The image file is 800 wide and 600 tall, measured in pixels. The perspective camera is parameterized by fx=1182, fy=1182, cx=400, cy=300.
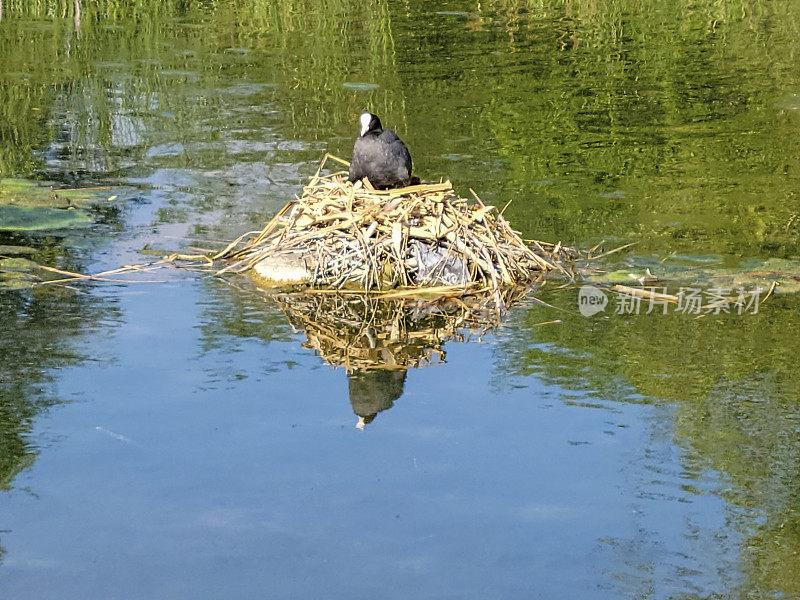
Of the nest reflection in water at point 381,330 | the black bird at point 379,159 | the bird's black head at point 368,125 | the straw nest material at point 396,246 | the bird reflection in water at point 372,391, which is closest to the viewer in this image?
the bird reflection in water at point 372,391

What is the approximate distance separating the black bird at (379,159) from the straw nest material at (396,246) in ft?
0.38

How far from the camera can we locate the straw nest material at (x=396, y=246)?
7.90 metres

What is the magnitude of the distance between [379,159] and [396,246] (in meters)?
0.72

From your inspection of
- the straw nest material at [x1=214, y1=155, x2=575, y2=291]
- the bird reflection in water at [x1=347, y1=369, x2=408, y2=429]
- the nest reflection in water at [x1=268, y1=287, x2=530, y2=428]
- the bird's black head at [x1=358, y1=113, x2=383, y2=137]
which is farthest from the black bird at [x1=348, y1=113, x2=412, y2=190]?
the bird reflection in water at [x1=347, y1=369, x2=408, y2=429]

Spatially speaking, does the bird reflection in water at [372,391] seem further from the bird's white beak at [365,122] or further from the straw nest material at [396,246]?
the bird's white beak at [365,122]

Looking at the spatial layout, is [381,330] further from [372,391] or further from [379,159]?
[379,159]

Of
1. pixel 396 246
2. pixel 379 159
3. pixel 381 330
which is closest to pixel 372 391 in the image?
pixel 381 330

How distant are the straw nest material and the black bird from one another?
12 cm

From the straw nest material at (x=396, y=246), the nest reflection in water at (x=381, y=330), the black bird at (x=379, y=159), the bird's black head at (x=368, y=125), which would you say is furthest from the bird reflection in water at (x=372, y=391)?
the bird's black head at (x=368, y=125)

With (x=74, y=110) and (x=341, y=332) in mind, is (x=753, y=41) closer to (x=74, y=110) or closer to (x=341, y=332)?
(x=74, y=110)

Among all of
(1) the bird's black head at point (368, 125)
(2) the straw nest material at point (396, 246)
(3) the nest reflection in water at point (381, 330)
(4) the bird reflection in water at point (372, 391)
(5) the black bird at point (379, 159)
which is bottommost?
(4) the bird reflection in water at point (372, 391)

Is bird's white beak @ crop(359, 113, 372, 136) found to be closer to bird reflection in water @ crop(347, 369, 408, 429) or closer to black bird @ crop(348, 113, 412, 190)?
black bird @ crop(348, 113, 412, 190)

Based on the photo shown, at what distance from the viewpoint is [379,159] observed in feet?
26.8

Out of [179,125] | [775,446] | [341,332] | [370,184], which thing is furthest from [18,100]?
[775,446]
